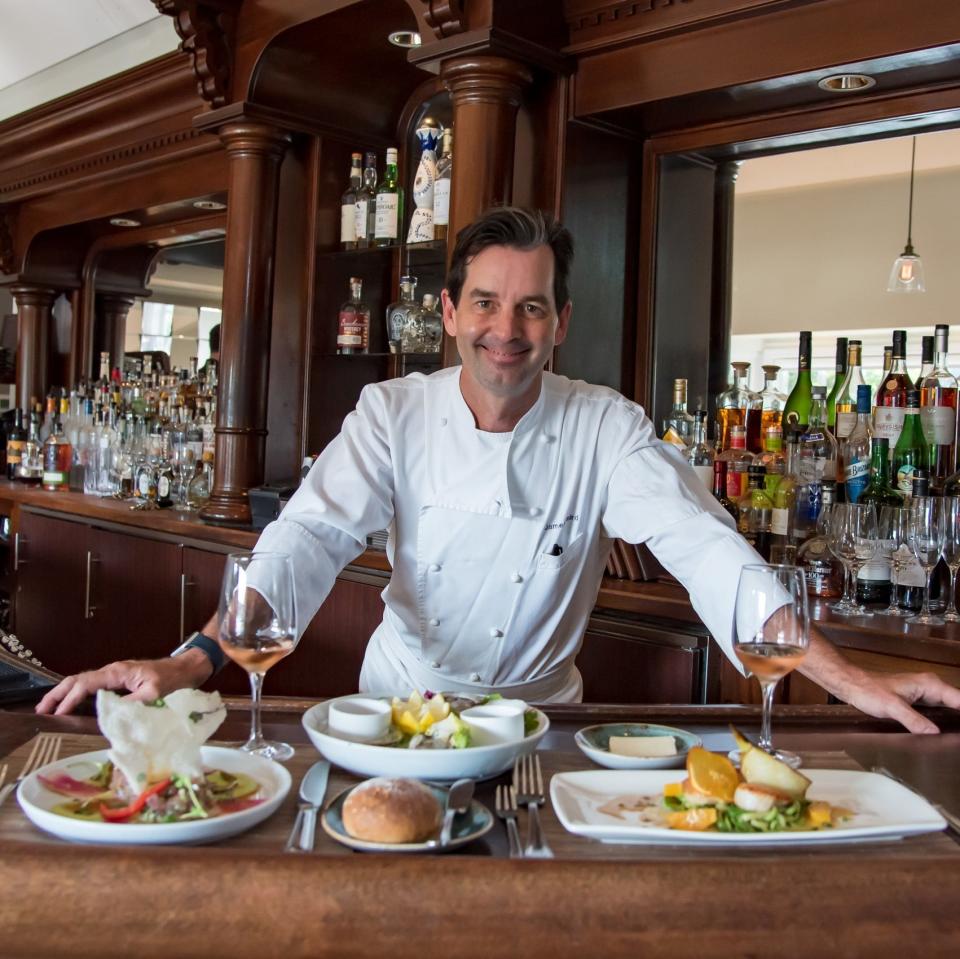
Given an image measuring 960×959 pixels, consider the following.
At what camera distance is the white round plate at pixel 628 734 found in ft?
3.78

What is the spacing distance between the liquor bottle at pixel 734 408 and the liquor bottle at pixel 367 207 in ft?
4.53

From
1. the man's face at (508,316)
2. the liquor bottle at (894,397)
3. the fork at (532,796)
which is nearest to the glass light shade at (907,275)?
the liquor bottle at (894,397)

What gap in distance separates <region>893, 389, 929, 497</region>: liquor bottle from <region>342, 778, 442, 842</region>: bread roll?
1.97 meters

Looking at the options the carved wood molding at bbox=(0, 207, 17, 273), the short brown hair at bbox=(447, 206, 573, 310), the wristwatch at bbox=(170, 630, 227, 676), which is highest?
the carved wood molding at bbox=(0, 207, 17, 273)

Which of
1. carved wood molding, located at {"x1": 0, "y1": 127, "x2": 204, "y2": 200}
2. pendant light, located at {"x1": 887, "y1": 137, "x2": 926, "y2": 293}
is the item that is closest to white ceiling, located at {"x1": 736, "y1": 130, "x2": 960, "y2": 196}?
pendant light, located at {"x1": 887, "y1": 137, "x2": 926, "y2": 293}

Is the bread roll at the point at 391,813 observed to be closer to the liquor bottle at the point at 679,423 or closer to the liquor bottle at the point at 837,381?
the liquor bottle at the point at 679,423

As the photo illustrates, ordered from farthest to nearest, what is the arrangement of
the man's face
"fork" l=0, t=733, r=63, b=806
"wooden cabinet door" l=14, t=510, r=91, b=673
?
1. "wooden cabinet door" l=14, t=510, r=91, b=673
2. the man's face
3. "fork" l=0, t=733, r=63, b=806

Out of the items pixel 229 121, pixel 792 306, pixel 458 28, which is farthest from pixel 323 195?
pixel 792 306

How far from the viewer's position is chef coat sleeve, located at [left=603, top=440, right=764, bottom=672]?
1.66 m

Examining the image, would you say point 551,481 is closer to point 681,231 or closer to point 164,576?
point 681,231

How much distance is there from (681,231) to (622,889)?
262 cm

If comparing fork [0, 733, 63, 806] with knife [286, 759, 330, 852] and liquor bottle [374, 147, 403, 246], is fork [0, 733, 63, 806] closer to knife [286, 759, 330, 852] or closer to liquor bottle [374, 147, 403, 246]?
knife [286, 759, 330, 852]

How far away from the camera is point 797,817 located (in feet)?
3.20

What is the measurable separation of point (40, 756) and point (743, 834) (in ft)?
2.34
